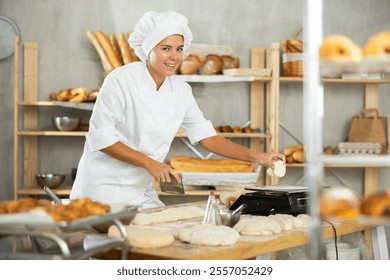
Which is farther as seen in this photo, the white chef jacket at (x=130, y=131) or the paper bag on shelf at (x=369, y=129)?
the paper bag on shelf at (x=369, y=129)

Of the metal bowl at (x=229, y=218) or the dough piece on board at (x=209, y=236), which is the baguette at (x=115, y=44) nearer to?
the metal bowl at (x=229, y=218)

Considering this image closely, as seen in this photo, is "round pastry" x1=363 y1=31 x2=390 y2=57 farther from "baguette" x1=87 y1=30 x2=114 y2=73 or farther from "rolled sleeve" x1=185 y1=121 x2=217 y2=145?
"baguette" x1=87 y1=30 x2=114 y2=73

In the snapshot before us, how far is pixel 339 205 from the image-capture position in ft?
4.44

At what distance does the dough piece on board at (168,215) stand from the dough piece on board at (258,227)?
0.79 ft

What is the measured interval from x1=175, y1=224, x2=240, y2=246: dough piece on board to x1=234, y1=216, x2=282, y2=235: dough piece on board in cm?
10

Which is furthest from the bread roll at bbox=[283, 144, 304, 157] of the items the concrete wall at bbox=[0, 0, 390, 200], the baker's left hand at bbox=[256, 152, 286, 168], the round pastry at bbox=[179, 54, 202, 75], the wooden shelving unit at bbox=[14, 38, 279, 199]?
the baker's left hand at bbox=[256, 152, 286, 168]

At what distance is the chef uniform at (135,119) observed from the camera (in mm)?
2375

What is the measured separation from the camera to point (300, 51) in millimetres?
3771

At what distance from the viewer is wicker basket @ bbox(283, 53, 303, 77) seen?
374cm

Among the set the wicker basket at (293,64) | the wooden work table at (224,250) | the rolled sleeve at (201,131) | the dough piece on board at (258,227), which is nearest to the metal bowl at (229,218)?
the dough piece on board at (258,227)

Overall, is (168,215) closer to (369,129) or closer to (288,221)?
(288,221)

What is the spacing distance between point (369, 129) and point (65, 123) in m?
1.93

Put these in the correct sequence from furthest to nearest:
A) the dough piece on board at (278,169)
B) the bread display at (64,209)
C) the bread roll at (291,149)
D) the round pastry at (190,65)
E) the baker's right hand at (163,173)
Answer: the bread roll at (291,149), the round pastry at (190,65), the dough piece on board at (278,169), the baker's right hand at (163,173), the bread display at (64,209)

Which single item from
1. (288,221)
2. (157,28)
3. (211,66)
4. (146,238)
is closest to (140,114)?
(157,28)
